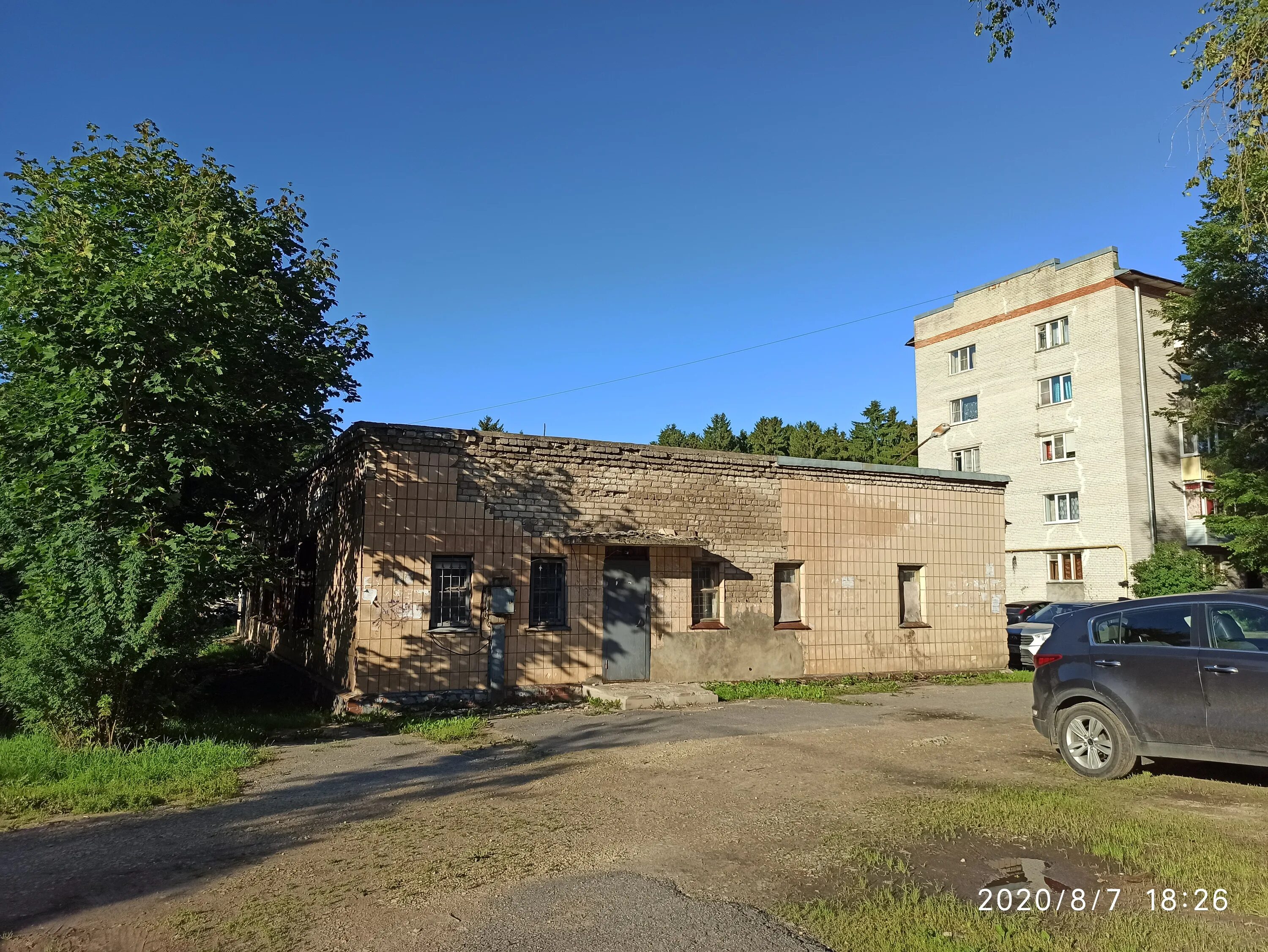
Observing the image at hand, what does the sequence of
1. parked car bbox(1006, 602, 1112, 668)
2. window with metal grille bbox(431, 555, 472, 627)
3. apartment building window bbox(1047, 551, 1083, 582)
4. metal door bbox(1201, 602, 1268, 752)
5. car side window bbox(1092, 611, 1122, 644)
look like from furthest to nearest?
apartment building window bbox(1047, 551, 1083, 582)
parked car bbox(1006, 602, 1112, 668)
window with metal grille bbox(431, 555, 472, 627)
car side window bbox(1092, 611, 1122, 644)
metal door bbox(1201, 602, 1268, 752)

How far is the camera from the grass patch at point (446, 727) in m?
10.1

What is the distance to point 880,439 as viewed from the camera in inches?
1939

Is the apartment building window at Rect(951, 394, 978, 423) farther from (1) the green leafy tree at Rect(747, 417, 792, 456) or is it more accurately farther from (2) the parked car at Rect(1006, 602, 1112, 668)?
(2) the parked car at Rect(1006, 602, 1112, 668)

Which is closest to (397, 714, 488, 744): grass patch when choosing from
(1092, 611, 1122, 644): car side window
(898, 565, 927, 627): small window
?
(1092, 611, 1122, 644): car side window

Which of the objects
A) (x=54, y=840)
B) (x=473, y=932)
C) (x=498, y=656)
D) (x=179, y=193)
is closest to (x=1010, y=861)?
(x=473, y=932)

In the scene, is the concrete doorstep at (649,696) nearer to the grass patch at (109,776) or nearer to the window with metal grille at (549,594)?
the window with metal grille at (549,594)

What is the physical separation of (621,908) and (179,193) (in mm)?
14734

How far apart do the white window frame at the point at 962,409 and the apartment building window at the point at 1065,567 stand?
7.47 m

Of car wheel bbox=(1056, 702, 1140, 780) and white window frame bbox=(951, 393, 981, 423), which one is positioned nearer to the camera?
car wheel bbox=(1056, 702, 1140, 780)

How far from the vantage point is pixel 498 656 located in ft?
42.9

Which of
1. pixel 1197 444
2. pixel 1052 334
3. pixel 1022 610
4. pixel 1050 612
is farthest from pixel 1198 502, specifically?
pixel 1050 612

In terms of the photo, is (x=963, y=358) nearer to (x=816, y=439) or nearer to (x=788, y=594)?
(x=816, y=439)

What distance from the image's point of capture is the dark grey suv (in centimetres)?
670

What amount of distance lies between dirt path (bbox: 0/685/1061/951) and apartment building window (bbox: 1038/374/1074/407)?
2809 centimetres
